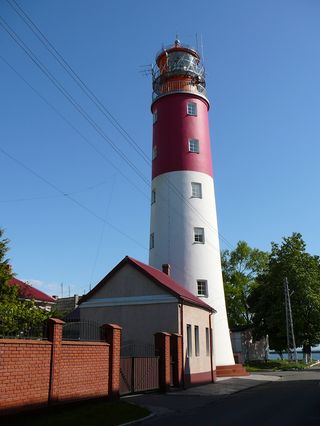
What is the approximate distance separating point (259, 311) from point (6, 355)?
43.7 meters

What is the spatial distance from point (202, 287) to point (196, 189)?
6.33 m

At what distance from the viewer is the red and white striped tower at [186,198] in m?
30.9

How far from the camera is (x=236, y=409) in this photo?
14883 millimetres

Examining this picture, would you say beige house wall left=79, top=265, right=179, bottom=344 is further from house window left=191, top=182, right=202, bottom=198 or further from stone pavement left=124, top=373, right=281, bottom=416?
house window left=191, top=182, right=202, bottom=198

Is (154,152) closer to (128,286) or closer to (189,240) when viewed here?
(189,240)

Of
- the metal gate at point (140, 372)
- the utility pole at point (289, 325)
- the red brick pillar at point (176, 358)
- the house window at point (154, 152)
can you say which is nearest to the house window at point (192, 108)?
the house window at point (154, 152)

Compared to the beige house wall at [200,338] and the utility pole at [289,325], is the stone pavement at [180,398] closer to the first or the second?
the beige house wall at [200,338]

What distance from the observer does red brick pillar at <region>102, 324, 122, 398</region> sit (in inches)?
663

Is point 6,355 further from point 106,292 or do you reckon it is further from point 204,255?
point 204,255

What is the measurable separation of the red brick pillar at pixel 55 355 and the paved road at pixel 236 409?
2.73 m

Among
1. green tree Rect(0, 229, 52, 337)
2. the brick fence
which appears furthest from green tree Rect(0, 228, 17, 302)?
the brick fence

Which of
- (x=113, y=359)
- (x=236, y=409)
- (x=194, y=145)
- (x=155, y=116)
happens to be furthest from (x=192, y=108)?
(x=236, y=409)

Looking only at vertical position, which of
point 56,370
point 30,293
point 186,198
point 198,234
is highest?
point 186,198

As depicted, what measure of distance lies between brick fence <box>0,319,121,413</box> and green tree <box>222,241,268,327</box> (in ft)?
148
